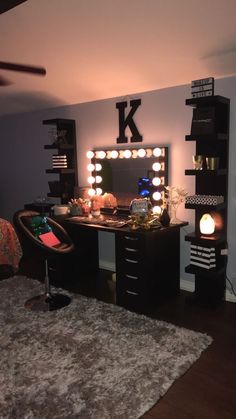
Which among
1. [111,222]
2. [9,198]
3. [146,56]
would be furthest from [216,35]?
[9,198]

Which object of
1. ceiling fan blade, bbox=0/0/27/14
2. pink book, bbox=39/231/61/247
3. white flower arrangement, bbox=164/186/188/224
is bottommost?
pink book, bbox=39/231/61/247

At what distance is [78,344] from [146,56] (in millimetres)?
2717

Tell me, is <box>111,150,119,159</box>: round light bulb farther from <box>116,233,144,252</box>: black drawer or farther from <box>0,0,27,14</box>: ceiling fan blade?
<box>0,0,27,14</box>: ceiling fan blade

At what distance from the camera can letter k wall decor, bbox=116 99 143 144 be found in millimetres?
4179

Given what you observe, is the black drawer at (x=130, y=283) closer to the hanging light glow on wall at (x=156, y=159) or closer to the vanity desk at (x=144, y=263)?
the vanity desk at (x=144, y=263)

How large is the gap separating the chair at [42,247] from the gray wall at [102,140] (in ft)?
3.53

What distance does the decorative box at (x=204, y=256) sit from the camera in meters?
3.51

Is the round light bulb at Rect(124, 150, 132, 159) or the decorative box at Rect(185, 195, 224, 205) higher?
the round light bulb at Rect(124, 150, 132, 159)

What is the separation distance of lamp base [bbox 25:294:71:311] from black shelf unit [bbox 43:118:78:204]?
1579mm

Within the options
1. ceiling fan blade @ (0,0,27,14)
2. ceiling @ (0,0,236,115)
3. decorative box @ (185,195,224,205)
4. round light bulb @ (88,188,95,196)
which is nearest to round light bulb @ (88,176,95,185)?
round light bulb @ (88,188,95,196)

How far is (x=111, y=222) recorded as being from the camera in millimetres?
3861

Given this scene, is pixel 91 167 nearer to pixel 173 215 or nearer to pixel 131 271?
pixel 173 215

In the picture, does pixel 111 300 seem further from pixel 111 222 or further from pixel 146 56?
pixel 146 56

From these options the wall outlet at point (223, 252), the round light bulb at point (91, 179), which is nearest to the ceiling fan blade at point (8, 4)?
the round light bulb at point (91, 179)
